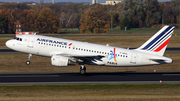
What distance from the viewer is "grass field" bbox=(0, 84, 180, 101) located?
2822cm

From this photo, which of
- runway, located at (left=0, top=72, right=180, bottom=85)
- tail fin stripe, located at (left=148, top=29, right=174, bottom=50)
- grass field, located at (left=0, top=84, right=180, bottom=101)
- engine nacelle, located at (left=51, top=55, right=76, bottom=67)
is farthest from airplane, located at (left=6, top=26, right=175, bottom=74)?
grass field, located at (left=0, top=84, right=180, bottom=101)

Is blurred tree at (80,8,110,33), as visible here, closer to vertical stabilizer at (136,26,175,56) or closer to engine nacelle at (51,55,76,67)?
vertical stabilizer at (136,26,175,56)

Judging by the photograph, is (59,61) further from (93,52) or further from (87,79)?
(93,52)

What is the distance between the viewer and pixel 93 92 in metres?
30.7

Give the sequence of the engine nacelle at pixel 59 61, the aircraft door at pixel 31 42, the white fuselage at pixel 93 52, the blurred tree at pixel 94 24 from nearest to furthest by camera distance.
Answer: the engine nacelle at pixel 59 61, the white fuselage at pixel 93 52, the aircraft door at pixel 31 42, the blurred tree at pixel 94 24

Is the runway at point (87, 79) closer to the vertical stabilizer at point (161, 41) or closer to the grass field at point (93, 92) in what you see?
the grass field at point (93, 92)

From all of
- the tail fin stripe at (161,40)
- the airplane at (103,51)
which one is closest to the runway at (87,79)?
the airplane at (103,51)

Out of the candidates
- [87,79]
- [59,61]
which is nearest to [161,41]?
[87,79]

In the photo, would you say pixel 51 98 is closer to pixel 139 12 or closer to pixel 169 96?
pixel 169 96

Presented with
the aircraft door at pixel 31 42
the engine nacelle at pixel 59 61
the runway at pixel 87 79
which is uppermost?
the aircraft door at pixel 31 42

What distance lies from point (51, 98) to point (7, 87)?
23.7 ft

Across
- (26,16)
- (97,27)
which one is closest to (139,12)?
(97,27)

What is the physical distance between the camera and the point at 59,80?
3662 cm

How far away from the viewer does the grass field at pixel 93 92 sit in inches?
1111
